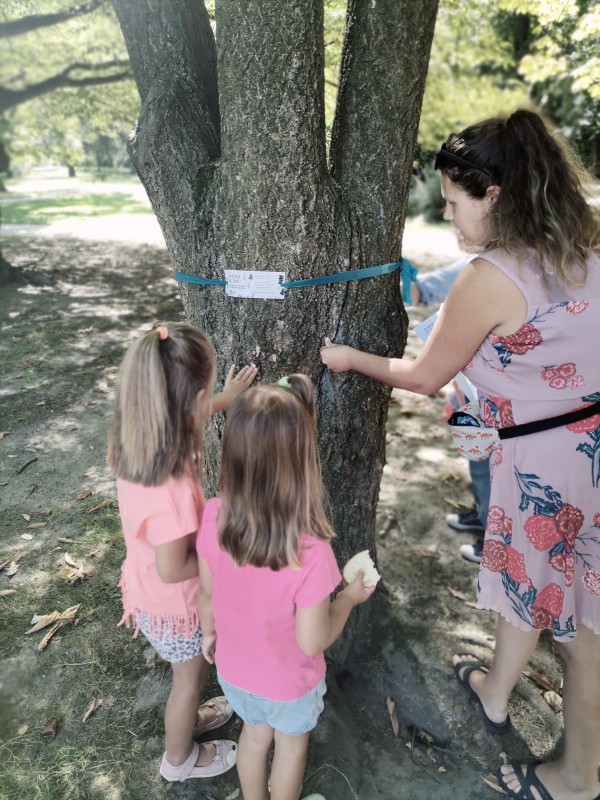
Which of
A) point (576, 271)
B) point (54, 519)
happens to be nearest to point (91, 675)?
point (54, 519)

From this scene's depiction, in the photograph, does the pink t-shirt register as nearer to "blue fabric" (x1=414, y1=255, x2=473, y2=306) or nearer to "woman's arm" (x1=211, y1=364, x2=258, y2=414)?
"woman's arm" (x1=211, y1=364, x2=258, y2=414)

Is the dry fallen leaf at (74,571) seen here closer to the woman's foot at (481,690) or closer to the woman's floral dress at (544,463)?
the woman's foot at (481,690)

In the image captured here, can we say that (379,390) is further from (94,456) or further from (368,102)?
(94,456)

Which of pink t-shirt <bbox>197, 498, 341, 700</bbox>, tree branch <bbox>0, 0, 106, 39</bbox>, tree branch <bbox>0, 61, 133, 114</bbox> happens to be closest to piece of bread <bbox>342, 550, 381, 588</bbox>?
pink t-shirt <bbox>197, 498, 341, 700</bbox>

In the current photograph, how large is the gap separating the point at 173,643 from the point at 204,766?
0.55 meters

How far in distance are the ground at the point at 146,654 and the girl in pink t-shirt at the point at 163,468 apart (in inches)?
25.2

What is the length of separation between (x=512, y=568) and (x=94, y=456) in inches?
118

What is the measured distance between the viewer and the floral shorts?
1909 millimetres

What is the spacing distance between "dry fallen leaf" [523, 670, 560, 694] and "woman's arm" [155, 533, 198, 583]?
175 cm

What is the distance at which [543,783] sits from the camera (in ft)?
7.04

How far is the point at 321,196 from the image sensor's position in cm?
201

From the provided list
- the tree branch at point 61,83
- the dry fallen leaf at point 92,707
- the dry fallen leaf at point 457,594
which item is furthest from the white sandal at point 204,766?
the tree branch at point 61,83

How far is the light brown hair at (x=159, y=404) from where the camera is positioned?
5.31ft

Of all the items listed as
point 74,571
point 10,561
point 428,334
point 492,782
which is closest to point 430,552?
point 492,782
